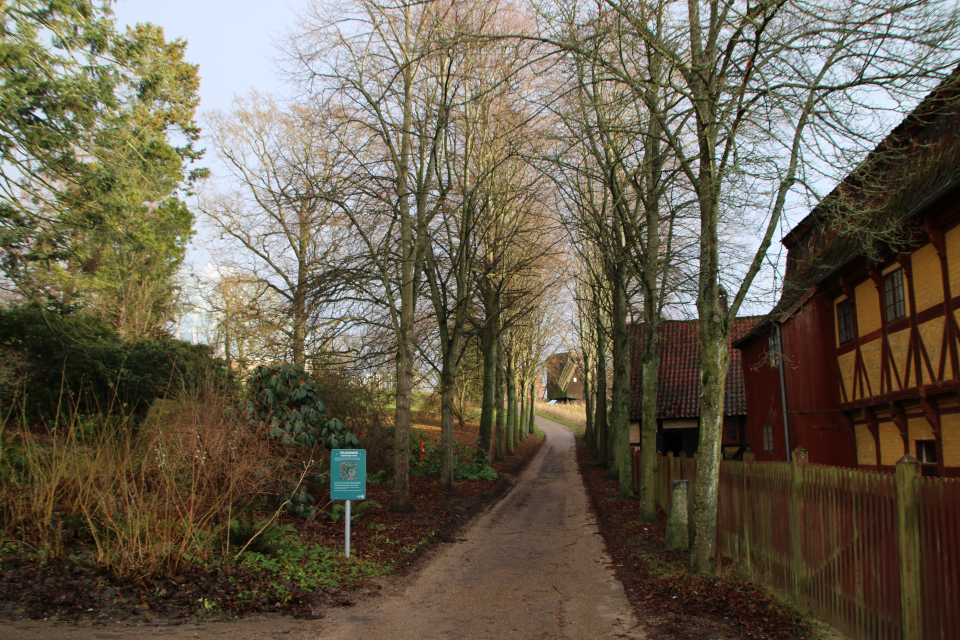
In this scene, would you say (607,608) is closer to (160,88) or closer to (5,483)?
(5,483)

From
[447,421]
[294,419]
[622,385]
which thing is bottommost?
[447,421]

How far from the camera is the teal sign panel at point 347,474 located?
9938 millimetres

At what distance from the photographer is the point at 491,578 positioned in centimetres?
895

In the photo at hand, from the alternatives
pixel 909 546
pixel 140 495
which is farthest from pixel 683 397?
pixel 140 495

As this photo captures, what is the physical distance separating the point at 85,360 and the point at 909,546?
54.6ft

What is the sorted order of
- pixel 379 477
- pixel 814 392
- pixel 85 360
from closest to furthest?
pixel 85 360, pixel 814 392, pixel 379 477

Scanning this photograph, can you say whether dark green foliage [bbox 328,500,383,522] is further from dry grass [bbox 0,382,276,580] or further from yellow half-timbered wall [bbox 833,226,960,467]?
yellow half-timbered wall [bbox 833,226,960,467]

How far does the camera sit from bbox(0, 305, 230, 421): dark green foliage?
48.1 ft

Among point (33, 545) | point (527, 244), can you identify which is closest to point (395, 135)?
point (527, 244)

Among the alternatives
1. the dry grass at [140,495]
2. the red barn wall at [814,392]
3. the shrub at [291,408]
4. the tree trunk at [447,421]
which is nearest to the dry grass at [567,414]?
the red barn wall at [814,392]

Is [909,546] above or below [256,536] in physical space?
above

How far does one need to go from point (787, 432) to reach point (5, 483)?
17.3m

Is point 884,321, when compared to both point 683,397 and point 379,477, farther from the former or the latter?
point 683,397

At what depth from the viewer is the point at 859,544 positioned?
5.83 meters
